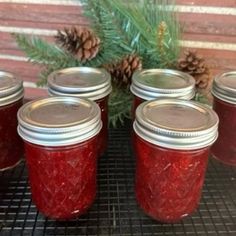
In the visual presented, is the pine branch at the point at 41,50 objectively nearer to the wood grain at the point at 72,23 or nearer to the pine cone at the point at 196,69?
the wood grain at the point at 72,23

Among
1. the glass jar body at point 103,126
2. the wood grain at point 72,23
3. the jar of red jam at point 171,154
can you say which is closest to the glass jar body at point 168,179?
the jar of red jam at point 171,154

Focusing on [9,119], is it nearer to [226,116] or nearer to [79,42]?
[79,42]

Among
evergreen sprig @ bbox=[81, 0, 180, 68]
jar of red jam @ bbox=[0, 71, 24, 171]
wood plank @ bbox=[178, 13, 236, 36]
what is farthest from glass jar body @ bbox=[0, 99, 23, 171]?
wood plank @ bbox=[178, 13, 236, 36]

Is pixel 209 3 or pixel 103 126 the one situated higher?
pixel 209 3

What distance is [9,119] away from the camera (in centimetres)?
48

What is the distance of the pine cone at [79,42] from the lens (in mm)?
566

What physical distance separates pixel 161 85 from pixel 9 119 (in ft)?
0.70

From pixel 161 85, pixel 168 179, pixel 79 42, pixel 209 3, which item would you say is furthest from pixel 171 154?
pixel 209 3

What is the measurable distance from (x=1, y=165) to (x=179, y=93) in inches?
10.6

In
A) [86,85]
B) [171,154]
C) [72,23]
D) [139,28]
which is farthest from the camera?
[72,23]

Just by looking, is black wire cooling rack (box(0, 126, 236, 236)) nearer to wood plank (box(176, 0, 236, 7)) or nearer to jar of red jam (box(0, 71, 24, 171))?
jar of red jam (box(0, 71, 24, 171))

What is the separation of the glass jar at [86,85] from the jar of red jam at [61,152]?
0.12 ft

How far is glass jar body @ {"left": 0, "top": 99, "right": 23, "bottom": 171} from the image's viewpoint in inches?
18.7

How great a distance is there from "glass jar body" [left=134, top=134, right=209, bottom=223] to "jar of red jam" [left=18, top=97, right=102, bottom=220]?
0.20 feet
